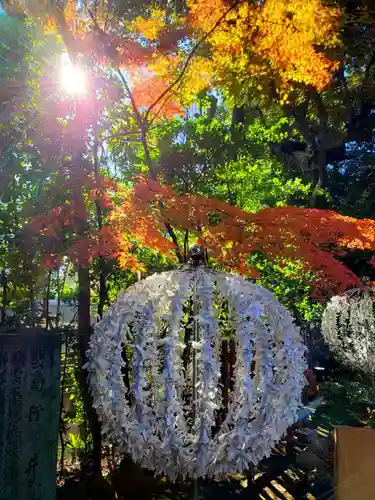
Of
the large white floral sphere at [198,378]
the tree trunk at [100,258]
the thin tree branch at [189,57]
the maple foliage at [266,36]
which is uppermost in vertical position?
the maple foliage at [266,36]

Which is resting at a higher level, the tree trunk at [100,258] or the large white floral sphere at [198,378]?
the tree trunk at [100,258]

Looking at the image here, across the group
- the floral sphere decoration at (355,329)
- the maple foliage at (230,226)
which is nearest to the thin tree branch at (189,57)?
the maple foliage at (230,226)

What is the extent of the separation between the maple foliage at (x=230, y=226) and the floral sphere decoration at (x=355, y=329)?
2376 mm

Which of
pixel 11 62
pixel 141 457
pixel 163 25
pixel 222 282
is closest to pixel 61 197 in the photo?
pixel 11 62

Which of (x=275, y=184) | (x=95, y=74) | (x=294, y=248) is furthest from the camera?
(x=275, y=184)

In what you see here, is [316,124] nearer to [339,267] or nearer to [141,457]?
[339,267]

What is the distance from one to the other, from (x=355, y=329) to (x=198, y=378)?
809cm

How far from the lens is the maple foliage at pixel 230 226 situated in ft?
19.3

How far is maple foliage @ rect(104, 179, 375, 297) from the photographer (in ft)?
19.3

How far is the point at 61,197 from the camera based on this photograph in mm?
5301

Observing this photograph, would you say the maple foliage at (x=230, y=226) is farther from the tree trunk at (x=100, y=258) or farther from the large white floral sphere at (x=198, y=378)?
the large white floral sphere at (x=198, y=378)

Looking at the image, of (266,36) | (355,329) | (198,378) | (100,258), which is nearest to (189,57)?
(266,36)

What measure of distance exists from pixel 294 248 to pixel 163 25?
4.63 meters

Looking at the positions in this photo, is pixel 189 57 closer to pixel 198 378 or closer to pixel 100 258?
pixel 100 258
